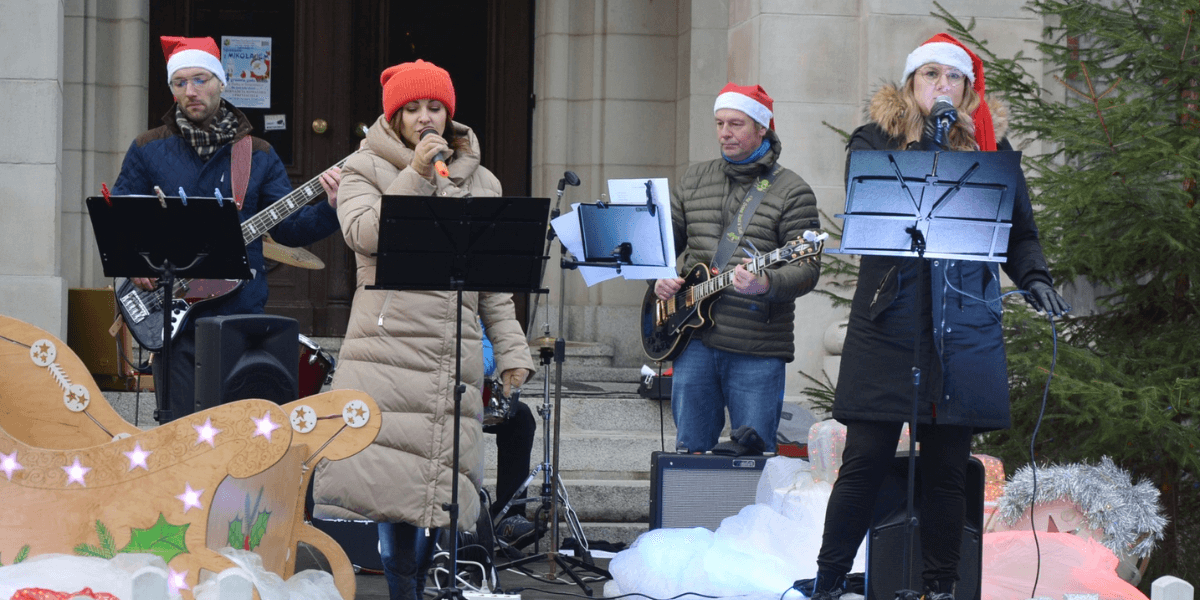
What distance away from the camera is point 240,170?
5.59 m

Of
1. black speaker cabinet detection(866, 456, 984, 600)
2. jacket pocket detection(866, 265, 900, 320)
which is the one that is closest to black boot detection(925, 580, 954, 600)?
black speaker cabinet detection(866, 456, 984, 600)

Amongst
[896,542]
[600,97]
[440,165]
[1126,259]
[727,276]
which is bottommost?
[896,542]

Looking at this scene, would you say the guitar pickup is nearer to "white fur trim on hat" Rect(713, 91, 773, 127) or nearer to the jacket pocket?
"white fur trim on hat" Rect(713, 91, 773, 127)

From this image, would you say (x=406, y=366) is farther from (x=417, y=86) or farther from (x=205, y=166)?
(x=205, y=166)

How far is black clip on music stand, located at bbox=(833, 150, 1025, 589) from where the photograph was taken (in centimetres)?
419

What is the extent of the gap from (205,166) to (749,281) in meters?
2.29

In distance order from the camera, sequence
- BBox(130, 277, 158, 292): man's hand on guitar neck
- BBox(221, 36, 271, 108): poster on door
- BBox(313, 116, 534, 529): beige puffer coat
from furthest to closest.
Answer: BBox(221, 36, 271, 108): poster on door, BBox(130, 277, 158, 292): man's hand on guitar neck, BBox(313, 116, 534, 529): beige puffer coat

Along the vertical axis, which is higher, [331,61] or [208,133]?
[331,61]

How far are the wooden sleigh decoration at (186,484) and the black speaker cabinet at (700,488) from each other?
2.13 m

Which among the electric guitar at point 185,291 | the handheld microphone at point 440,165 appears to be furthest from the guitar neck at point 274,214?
the handheld microphone at point 440,165

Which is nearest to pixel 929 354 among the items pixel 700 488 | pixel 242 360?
pixel 700 488

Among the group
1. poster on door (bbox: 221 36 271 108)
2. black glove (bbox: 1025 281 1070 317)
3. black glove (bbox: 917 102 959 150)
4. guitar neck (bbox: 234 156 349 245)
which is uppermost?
poster on door (bbox: 221 36 271 108)

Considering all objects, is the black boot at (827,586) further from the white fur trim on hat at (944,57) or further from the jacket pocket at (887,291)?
the white fur trim on hat at (944,57)

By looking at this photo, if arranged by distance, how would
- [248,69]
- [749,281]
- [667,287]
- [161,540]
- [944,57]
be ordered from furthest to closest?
1. [248,69]
2. [667,287]
3. [749,281]
4. [944,57]
5. [161,540]
